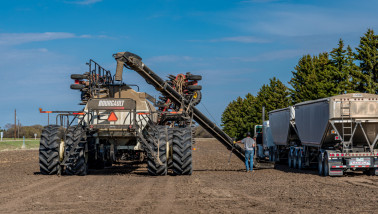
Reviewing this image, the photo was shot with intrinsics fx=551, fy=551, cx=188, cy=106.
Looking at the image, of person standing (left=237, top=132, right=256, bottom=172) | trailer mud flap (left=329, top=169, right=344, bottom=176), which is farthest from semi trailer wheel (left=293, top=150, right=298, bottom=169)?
trailer mud flap (left=329, top=169, right=344, bottom=176)

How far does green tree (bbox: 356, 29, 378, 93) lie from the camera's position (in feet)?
159

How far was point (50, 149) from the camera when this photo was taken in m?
21.1

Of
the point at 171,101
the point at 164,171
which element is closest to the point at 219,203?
the point at 164,171

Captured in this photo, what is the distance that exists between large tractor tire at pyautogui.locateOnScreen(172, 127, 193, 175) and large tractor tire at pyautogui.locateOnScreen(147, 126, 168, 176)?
0.38 m

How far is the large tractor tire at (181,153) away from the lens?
20922mm

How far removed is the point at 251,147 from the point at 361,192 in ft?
36.9

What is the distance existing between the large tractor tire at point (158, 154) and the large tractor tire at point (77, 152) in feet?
8.37

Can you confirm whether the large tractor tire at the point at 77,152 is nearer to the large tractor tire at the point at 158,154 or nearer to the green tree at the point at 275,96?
the large tractor tire at the point at 158,154

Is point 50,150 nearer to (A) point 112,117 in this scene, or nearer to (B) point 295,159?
(A) point 112,117

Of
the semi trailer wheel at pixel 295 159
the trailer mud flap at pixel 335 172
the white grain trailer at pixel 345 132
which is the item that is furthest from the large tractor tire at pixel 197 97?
the trailer mud flap at pixel 335 172

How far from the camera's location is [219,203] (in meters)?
13.2

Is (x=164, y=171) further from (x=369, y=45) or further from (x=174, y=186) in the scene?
(x=369, y=45)

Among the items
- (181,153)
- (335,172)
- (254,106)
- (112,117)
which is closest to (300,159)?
(335,172)

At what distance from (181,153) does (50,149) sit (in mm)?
5013
